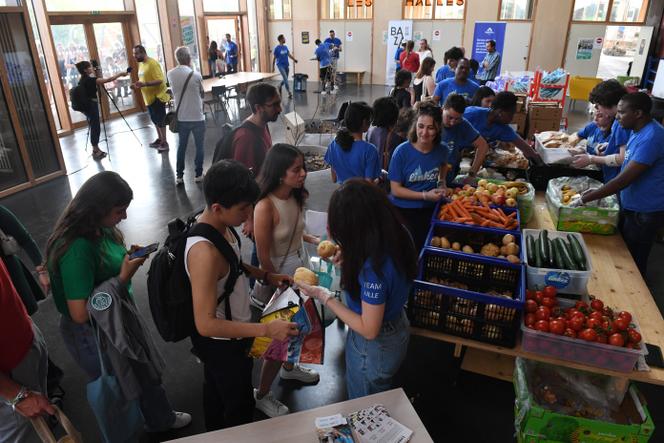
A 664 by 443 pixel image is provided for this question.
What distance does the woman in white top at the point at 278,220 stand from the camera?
8.25 feet

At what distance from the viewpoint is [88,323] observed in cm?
223

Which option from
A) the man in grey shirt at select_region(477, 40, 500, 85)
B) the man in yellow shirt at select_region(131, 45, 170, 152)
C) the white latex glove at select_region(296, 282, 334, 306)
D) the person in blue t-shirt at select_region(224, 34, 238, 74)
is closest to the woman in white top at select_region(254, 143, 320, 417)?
the white latex glove at select_region(296, 282, 334, 306)

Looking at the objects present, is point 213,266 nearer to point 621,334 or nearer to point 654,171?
point 621,334

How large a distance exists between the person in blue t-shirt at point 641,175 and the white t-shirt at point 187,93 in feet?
17.3

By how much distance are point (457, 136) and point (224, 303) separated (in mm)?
2800

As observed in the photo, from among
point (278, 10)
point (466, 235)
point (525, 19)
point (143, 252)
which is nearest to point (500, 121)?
point (466, 235)

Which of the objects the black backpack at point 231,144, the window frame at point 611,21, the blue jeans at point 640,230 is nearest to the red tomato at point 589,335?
the blue jeans at point 640,230

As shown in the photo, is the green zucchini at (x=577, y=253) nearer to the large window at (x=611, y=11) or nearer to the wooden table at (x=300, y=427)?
the wooden table at (x=300, y=427)

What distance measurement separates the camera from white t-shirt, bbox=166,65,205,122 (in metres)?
6.50

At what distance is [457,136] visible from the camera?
4.01 m

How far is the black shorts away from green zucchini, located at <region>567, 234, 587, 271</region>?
703 centimetres

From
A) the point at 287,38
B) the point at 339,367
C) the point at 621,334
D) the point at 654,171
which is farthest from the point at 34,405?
the point at 287,38

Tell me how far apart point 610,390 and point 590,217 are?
1314mm

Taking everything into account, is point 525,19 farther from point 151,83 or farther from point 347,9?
point 151,83
